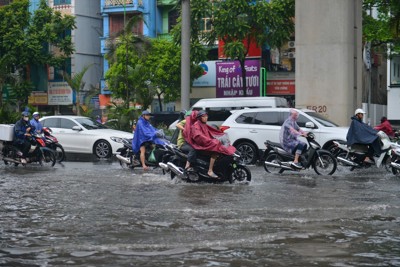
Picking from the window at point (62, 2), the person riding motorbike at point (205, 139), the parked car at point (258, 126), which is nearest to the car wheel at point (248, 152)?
the parked car at point (258, 126)

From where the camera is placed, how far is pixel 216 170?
14.2 meters

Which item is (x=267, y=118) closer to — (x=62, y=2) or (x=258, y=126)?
(x=258, y=126)

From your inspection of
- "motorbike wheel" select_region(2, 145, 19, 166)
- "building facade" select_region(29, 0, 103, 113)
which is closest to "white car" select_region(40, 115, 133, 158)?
"motorbike wheel" select_region(2, 145, 19, 166)

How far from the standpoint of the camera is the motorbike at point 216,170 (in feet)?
46.5

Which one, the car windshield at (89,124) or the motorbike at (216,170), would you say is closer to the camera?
the motorbike at (216,170)

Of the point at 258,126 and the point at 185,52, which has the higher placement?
the point at 185,52

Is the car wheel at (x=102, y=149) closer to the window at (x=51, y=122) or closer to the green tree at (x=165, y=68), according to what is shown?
the window at (x=51, y=122)

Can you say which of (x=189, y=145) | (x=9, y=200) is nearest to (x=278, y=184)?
(x=189, y=145)

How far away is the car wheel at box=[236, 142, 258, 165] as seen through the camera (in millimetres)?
20656

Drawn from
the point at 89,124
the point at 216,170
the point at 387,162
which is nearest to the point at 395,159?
the point at 387,162

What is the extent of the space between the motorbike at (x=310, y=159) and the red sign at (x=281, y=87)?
27408 mm

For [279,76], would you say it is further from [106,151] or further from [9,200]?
[9,200]

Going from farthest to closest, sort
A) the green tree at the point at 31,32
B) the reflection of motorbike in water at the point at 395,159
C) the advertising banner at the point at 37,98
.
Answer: the advertising banner at the point at 37,98
the green tree at the point at 31,32
the reflection of motorbike in water at the point at 395,159

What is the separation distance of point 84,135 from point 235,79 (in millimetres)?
21353
